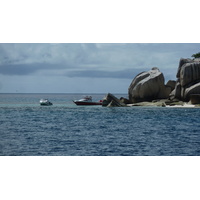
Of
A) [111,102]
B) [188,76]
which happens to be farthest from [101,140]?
[111,102]

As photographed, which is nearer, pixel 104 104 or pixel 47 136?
pixel 47 136

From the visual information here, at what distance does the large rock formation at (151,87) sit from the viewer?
48906 mm

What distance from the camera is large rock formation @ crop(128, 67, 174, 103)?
4891 cm

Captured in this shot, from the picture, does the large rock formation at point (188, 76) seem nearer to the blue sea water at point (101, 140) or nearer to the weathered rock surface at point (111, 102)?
the weathered rock surface at point (111, 102)

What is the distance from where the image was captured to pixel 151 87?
4900cm

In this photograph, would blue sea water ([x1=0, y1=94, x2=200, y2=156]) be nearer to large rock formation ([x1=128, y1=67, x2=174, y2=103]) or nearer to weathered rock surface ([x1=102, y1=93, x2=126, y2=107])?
large rock formation ([x1=128, y1=67, x2=174, y2=103])

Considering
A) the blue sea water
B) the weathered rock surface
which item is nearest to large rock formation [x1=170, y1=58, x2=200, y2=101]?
the weathered rock surface

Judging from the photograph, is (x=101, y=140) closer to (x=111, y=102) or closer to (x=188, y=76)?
(x=188, y=76)

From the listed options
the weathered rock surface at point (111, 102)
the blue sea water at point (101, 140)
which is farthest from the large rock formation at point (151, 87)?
the blue sea water at point (101, 140)

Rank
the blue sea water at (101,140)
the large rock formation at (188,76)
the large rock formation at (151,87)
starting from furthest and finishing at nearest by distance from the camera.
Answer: the large rock formation at (151,87) < the large rock formation at (188,76) < the blue sea water at (101,140)
